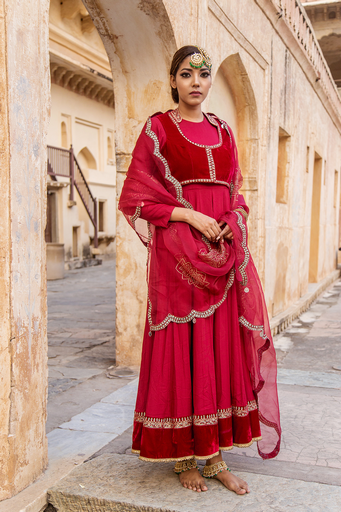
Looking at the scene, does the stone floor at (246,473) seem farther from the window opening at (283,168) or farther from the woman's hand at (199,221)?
the window opening at (283,168)

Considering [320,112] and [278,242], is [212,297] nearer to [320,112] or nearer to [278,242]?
[278,242]

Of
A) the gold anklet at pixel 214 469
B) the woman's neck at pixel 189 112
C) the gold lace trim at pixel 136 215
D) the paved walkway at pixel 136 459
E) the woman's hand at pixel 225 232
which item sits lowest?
the paved walkway at pixel 136 459

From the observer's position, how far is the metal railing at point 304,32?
6.54 meters

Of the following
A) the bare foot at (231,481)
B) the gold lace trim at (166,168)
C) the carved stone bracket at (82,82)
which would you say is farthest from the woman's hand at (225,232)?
the carved stone bracket at (82,82)

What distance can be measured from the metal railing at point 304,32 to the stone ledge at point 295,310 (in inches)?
143

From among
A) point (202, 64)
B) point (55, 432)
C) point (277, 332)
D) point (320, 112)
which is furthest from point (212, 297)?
point (320, 112)

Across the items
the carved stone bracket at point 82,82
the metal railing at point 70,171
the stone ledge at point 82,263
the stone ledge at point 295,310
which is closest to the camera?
the stone ledge at point 295,310

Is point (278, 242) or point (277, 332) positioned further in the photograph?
point (278, 242)

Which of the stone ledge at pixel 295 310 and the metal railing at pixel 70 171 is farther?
the metal railing at pixel 70 171

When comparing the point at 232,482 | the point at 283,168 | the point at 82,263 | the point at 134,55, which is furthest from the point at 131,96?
the point at 82,263

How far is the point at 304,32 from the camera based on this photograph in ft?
25.0

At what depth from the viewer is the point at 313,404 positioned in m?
3.31

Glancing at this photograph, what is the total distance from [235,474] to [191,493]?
26 centimetres

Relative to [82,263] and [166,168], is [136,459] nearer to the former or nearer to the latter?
[166,168]
